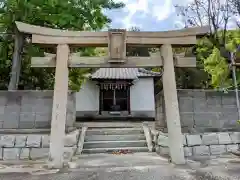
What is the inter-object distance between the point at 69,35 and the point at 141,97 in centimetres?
1045

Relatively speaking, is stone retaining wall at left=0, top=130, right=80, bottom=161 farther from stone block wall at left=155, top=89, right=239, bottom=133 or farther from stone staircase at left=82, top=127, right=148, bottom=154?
stone block wall at left=155, top=89, right=239, bottom=133

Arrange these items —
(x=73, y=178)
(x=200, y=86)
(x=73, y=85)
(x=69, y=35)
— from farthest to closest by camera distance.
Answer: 1. (x=200, y=86)
2. (x=73, y=85)
3. (x=69, y=35)
4. (x=73, y=178)

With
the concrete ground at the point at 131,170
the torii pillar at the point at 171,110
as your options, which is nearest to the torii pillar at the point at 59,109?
the concrete ground at the point at 131,170

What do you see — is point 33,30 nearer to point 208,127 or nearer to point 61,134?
point 61,134

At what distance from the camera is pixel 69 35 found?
498 centimetres

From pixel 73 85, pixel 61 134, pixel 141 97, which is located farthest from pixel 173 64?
pixel 141 97

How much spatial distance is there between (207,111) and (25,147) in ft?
15.1

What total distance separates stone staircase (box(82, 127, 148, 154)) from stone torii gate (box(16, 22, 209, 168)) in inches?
78.3

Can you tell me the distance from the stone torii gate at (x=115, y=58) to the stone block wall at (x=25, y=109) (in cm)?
94

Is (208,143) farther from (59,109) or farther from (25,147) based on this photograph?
(25,147)

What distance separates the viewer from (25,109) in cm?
554

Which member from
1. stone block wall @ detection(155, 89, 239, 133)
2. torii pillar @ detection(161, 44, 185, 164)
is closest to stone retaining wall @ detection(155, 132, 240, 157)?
stone block wall @ detection(155, 89, 239, 133)

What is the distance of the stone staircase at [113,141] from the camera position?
21.3 feet

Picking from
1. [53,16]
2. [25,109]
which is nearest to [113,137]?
[25,109]
